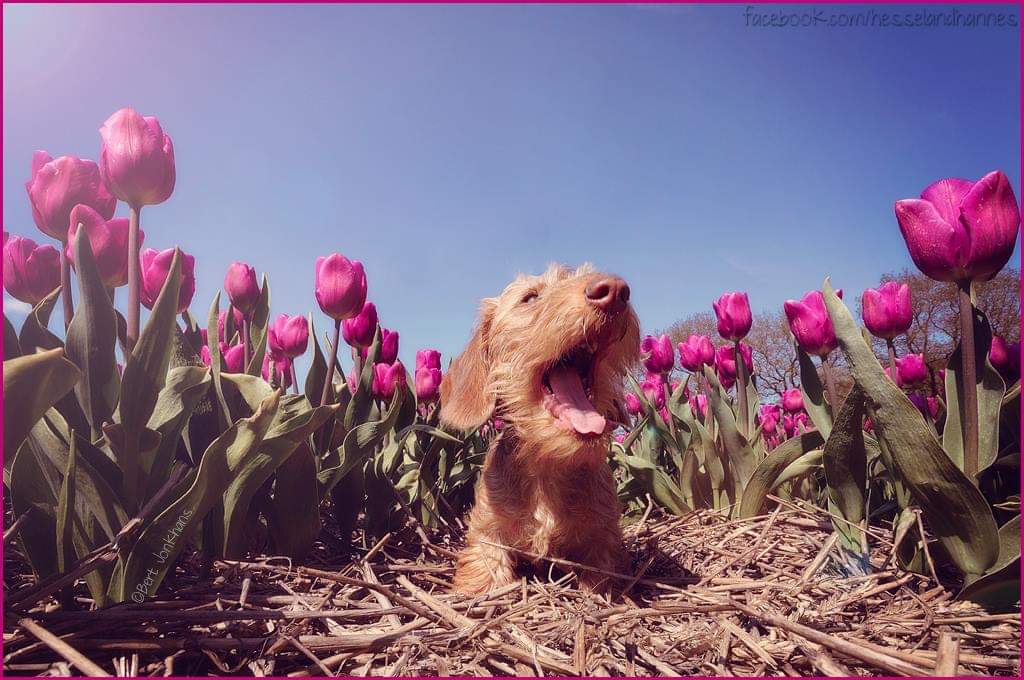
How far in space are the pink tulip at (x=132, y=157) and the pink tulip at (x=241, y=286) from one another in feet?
2.66

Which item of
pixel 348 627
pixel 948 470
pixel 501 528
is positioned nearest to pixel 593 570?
pixel 501 528

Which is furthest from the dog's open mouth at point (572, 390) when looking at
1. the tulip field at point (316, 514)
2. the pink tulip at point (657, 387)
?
the pink tulip at point (657, 387)

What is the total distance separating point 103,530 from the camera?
1.75 meters

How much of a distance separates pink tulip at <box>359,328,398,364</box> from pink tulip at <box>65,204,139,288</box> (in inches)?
63.4

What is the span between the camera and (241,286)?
8.67 feet

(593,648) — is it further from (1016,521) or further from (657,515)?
(657,515)

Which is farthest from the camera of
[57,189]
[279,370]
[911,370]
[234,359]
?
[911,370]

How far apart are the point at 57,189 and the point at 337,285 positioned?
1033 mm

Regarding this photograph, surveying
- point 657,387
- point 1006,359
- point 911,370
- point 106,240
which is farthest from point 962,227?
point 657,387

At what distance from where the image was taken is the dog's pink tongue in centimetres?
217

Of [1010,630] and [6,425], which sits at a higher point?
[6,425]

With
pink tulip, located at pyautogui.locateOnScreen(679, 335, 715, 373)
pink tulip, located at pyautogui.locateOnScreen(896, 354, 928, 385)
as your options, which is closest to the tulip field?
pink tulip, located at pyautogui.locateOnScreen(896, 354, 928, 385)

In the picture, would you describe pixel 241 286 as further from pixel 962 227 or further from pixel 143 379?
pixel 962 227

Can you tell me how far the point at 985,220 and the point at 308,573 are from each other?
272cm
